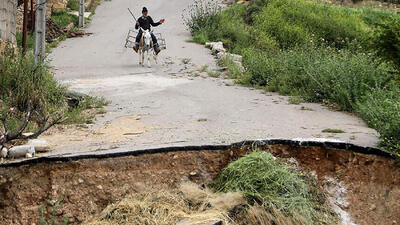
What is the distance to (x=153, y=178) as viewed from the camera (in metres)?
7.15

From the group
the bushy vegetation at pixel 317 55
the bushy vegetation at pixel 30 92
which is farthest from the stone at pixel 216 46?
the bushy vegetation at pixel 30 92

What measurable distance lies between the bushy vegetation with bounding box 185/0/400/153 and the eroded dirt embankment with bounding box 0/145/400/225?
1.72ft

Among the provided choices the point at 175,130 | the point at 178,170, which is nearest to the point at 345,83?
the point at 175,130

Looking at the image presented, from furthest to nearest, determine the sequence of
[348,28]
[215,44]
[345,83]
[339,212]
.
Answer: [348,28] < [215,44] < [345,83] < [339,212]

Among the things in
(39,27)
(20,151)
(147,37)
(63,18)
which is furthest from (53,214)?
(63,18)

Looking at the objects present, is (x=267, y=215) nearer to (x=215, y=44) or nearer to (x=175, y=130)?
(x=175, y=130)

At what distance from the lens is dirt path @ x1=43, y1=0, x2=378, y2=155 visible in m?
8.18

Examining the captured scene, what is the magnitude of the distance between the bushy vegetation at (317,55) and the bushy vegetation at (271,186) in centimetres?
130

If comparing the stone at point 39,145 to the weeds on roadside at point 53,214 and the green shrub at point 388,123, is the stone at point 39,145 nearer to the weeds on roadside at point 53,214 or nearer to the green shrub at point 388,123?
the weeds on roadside at point 53,214

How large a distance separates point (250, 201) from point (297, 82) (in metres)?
6.84

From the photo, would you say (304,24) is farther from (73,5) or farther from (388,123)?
(388,123)

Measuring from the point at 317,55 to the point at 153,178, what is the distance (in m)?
7.58

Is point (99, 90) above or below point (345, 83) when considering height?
below

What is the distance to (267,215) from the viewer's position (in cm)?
646
